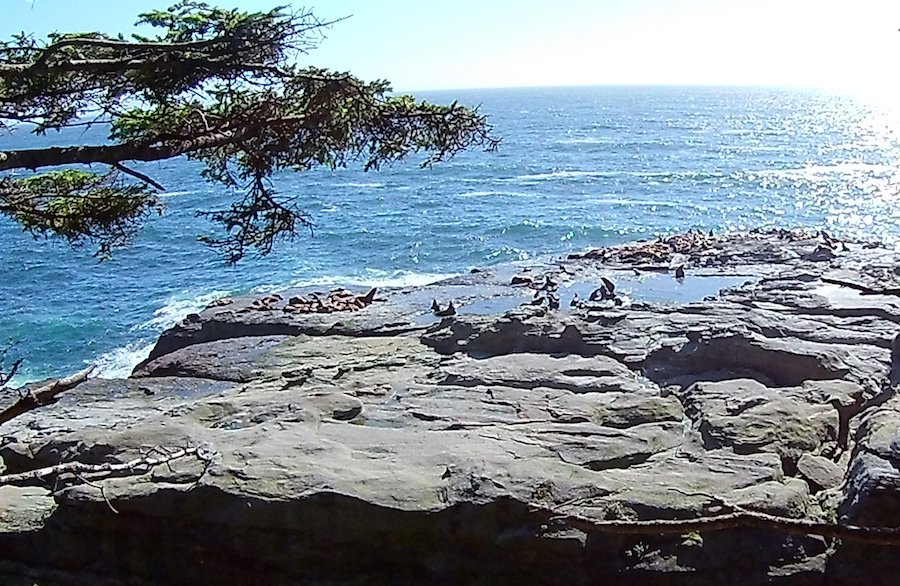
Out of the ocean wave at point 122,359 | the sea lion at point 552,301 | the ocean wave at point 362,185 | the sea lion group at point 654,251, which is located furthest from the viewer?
the ocean wave at point 362,185

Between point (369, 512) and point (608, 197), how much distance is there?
46.8 m

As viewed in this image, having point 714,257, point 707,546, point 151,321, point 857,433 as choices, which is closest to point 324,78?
point 707,546

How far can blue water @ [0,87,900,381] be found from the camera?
106ft

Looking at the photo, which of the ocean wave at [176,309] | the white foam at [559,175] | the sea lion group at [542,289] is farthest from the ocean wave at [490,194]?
the sea lion group at [542,289]

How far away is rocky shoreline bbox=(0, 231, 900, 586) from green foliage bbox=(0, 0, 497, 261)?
302cm

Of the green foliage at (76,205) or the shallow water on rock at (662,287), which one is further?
the shallow water on rock at (662,287)

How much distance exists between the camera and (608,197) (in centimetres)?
5309

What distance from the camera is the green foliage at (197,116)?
8117 millimetres

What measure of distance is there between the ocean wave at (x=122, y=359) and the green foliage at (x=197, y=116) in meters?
16.3

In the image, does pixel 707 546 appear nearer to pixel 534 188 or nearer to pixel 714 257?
pixel 714 257

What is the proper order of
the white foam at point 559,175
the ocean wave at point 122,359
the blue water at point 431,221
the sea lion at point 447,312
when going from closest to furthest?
the sea lion at point 447,312 → the ocean wave at point 122,359 → the blue water at point 431,221 → the white foam at point 559,175

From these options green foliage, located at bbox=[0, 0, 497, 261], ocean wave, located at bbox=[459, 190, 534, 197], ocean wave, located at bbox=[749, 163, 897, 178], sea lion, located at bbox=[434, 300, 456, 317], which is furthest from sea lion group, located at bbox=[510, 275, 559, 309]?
ocean wave, located at bbox=[749, 163, 897, 178]

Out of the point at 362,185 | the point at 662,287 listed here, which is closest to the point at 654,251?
the point at 662,287

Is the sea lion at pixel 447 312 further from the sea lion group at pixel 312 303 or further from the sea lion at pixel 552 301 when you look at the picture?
the sea lion at pixel 552 301
